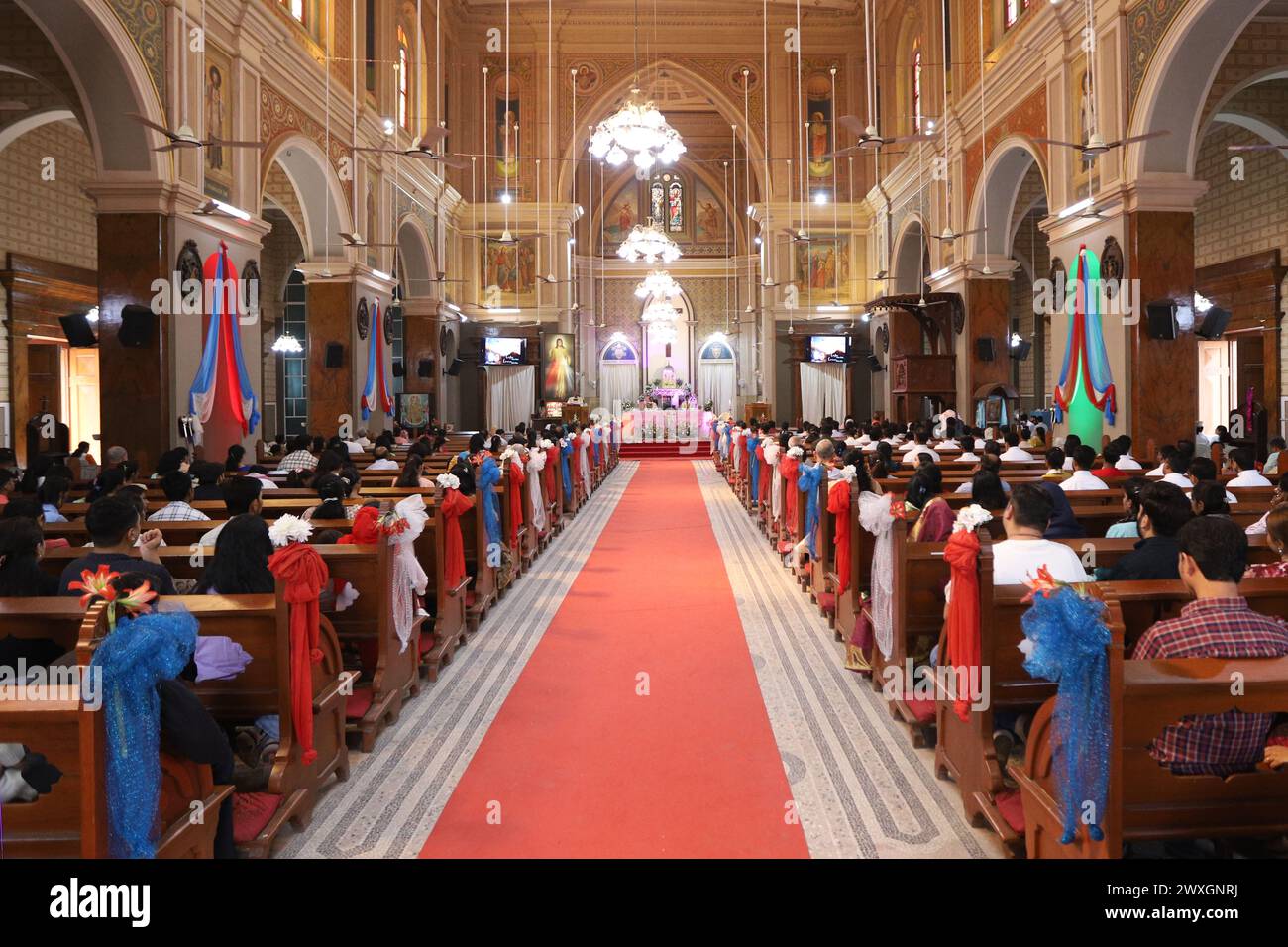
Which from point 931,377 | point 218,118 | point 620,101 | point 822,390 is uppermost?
point 620,101

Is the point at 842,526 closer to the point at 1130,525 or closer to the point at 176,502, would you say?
the point at 1130,525

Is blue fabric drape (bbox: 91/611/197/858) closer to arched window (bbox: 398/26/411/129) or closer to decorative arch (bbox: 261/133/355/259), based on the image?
decorative arch (bbox: 261/133/355/259)

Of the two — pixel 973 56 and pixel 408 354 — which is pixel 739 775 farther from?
pixel 408 354

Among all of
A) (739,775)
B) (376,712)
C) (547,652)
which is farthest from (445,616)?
(739,775)

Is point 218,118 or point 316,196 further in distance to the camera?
point 316,196

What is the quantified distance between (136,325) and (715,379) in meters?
23.1

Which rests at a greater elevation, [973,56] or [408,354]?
[973,56]

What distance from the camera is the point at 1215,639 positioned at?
8.27 ft

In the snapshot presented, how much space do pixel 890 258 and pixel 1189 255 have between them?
1110 centimetres

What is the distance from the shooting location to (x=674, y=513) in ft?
39.9

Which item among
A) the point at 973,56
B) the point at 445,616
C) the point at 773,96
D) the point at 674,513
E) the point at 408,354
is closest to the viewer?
the point at 445,616

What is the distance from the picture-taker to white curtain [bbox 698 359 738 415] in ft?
101

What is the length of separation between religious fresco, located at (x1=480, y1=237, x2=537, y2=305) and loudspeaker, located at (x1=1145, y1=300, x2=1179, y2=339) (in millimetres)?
16149

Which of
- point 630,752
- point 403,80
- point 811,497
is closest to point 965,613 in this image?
point 630,752
